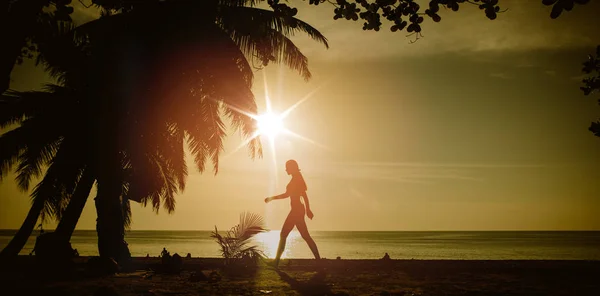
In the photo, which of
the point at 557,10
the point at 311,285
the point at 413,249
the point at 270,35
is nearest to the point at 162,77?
the point at 270,35

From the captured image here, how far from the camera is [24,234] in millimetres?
13945

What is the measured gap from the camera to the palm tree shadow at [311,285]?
Result: 255 inches

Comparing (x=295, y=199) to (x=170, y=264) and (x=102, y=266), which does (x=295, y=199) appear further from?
(x=102, y=266)

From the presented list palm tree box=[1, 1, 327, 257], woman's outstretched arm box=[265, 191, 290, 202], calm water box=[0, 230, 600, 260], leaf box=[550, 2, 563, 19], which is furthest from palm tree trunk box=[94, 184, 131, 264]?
calm water box=[0, 230, 600, 260]

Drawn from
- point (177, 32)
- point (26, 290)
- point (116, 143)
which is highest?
point (177, 32)

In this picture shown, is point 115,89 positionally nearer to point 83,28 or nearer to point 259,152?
point 83,28

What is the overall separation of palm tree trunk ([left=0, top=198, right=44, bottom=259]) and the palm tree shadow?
352 inches

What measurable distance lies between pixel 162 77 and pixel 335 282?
671cm

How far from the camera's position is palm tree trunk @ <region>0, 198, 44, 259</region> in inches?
515

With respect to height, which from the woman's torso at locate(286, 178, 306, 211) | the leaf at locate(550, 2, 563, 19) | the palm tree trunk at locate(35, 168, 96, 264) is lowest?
the palm tree trunk at locate(35, 168, 96, 264)

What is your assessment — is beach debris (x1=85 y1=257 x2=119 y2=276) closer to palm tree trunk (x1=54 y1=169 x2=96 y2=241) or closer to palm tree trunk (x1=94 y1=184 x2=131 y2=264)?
palm tree trunk (x1=94 y1=184 x2=131 y2=264)

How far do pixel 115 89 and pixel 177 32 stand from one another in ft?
6.59

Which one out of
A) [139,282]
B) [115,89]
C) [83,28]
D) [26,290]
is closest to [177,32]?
[115,89]

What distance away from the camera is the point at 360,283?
754cm
